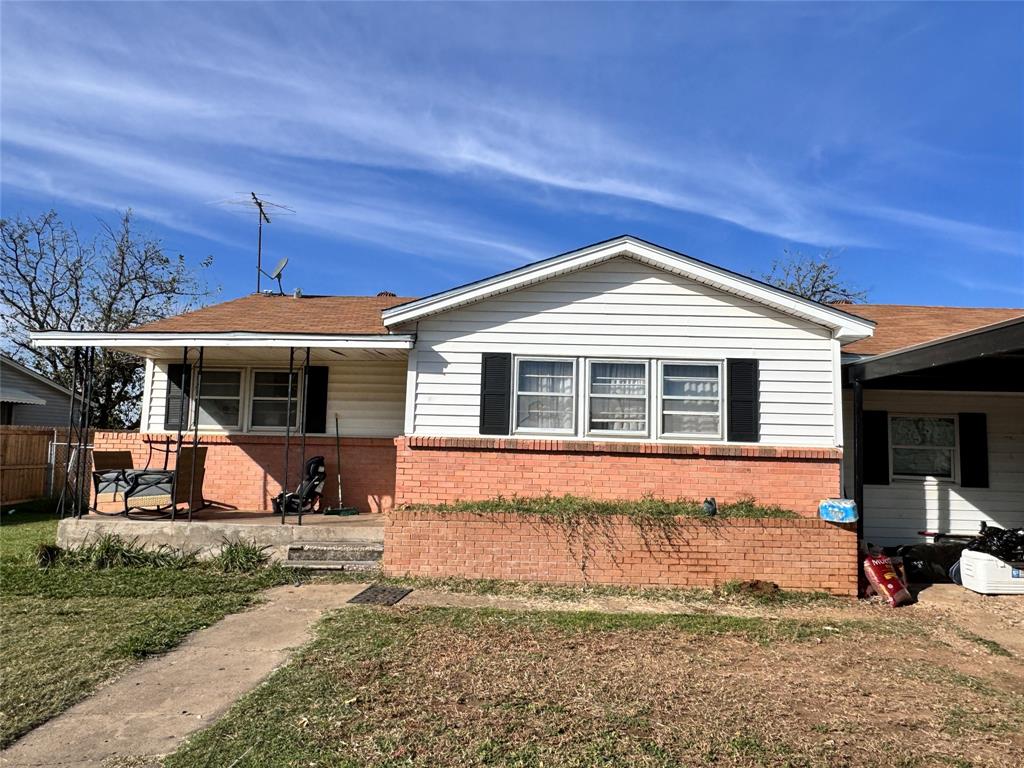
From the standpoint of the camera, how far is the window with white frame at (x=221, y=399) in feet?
35.7

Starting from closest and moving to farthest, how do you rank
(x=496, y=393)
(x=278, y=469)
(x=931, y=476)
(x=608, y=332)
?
(x=496, y=393) < (x=608, y=332) < (x=931, y=476) < (x=278, y=469)

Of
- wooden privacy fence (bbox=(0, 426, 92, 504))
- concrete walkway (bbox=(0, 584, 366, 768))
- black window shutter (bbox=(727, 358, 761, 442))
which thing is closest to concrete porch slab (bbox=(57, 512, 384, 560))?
concrete walkway (bbox=(0, 584, 366, 768))

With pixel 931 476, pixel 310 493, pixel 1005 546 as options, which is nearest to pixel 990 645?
pixel 1005 546

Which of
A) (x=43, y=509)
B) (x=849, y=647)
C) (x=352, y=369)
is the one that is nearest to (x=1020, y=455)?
(x=849, y=647)

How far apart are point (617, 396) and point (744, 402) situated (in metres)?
1.61

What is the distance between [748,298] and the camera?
28.0 ft

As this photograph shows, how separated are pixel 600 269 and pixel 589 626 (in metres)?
4.62

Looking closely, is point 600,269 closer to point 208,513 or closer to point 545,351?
point 545,351

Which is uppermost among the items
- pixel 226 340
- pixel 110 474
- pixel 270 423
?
pixel 226 340

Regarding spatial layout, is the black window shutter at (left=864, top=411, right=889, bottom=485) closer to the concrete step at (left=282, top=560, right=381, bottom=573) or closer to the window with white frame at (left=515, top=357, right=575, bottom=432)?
the window with white frame at (left=515, top=357, right=575, bottom=432)

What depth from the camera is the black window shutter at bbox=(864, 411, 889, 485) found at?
9.77 m

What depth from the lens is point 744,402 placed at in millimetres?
8383

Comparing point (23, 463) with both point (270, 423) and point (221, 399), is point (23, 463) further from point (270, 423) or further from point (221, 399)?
point (270, 423)

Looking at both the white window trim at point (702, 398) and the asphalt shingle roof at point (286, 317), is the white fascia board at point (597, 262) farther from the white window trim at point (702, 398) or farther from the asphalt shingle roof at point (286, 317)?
the asphalt shingle roof at point (286, 317)
